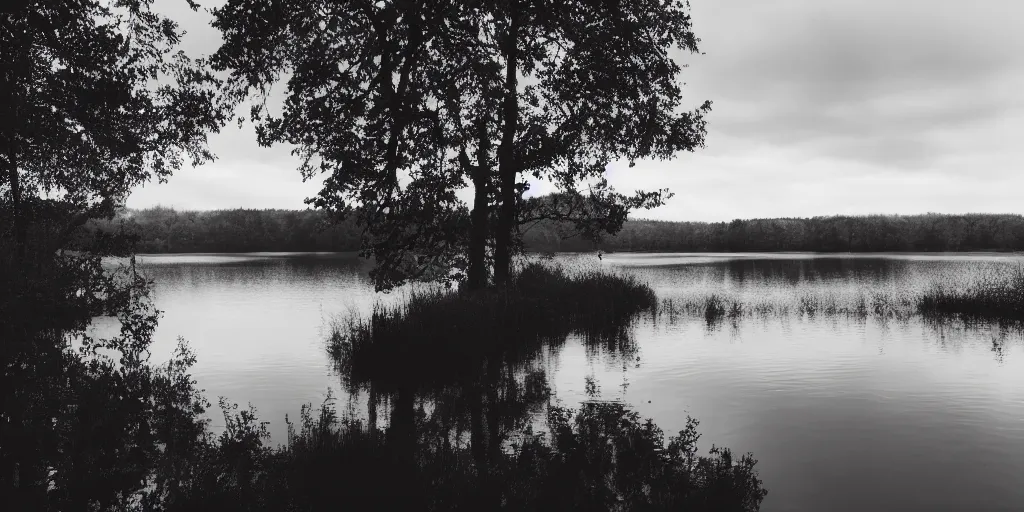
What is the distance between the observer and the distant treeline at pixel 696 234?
89625 millimetres

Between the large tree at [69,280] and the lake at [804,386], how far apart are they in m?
1.98

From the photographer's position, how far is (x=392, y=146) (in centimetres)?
801

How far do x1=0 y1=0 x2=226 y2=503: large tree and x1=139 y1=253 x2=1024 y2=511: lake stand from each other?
78.1 inches

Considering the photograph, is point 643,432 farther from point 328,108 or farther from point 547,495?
point 328,108

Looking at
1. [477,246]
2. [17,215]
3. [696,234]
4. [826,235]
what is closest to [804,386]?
[477,246]

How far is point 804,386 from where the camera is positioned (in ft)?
41.1

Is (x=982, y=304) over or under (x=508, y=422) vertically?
over

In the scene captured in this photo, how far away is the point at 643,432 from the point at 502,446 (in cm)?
202

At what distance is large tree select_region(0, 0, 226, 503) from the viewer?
7258mm

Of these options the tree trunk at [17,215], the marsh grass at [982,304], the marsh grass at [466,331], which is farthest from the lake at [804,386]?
the tree trunk at [17,215]

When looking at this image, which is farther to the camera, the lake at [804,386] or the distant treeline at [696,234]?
the distant treeline at [696,234]

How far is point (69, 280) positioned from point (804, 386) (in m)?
14.6

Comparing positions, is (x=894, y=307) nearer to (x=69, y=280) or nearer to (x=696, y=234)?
(x=69, y=280)

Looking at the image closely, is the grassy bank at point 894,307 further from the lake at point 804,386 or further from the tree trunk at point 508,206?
the tree trunk at point 508,206
